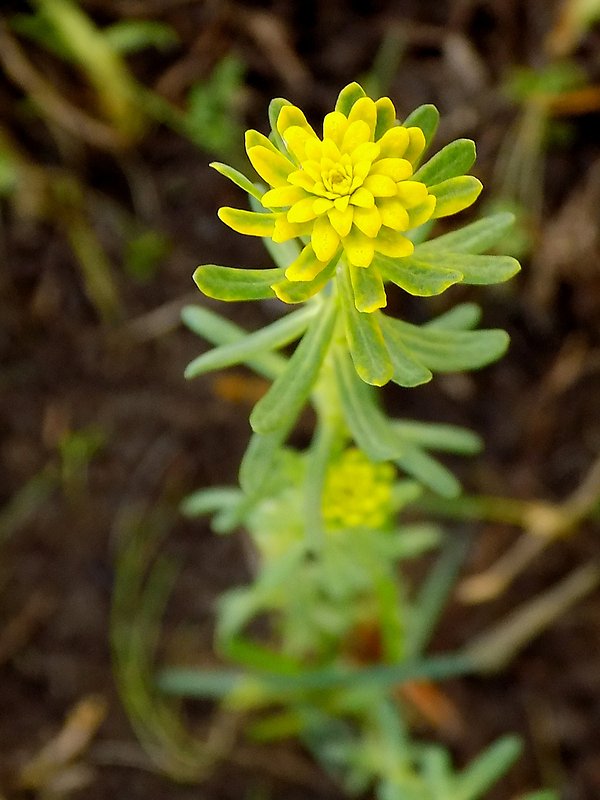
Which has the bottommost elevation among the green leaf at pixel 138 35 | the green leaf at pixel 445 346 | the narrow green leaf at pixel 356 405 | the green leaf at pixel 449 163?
the narrow green leaf at pixel 356 405

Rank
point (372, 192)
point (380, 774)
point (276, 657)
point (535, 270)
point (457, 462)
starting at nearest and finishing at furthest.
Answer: point (372, 192) < point (276, 657) < point (380, 774) < point (535, 270) < point (457, 462)

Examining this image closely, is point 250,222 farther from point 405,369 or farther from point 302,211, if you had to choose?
point 405,369

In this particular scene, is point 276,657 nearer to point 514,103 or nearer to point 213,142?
point 213,142

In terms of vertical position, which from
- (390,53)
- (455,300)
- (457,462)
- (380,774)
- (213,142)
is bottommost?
(380,774)

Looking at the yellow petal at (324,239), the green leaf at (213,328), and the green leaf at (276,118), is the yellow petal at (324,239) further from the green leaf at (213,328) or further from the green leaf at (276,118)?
the green leaf at (213,328)

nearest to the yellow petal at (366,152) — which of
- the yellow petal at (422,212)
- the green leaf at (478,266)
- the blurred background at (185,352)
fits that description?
the yellow petal at (422,212)

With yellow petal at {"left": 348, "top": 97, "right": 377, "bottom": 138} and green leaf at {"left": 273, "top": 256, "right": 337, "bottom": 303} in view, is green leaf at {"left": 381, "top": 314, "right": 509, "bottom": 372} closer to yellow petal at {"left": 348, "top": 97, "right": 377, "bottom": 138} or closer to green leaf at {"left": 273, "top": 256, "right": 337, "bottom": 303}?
green leaf at {"left": 273, "top": 256, "right": 337, "bottom": 303}

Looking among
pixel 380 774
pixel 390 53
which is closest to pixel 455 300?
pixel 390 53

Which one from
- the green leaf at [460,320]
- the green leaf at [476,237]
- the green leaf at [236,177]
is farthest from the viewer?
the green leaf at [460,320]
